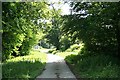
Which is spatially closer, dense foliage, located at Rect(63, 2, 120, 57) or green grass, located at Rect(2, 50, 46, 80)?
green grass, located at Rect(2, 50, 46, 80)

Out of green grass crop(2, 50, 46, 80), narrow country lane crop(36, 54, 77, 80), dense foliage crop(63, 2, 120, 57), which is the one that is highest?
dense foliage crop(63, 2, 120, 57)

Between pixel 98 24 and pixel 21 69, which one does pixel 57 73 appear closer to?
pixel 21 69

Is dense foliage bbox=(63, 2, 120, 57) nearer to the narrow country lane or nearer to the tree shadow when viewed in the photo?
the narrow country lane

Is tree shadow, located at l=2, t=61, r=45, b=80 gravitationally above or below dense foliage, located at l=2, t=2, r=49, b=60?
below

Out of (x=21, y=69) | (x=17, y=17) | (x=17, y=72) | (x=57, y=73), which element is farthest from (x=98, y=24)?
(x=17, y=72)

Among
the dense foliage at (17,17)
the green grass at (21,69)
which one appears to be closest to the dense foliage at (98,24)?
the dense foliage at (17,17)

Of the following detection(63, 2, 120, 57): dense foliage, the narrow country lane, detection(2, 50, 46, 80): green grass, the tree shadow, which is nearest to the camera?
the tree shadow

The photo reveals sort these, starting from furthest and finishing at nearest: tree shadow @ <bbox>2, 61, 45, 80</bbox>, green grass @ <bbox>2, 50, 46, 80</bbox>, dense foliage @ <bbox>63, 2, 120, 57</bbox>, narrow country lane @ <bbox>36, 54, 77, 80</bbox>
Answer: dense foliage @ <bbox>63, 2, 120, 57</bbox> → narrow country lane @ <bbox>36, 54, 77, 80</bbox> → green grass @ <bbox>2, 50, 46, 80</bbox> → tree shadow @ <bbox>2, 61, 45, 80</bbox>

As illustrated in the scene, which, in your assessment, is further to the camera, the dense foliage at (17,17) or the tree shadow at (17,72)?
the dense foliage at (17,17)

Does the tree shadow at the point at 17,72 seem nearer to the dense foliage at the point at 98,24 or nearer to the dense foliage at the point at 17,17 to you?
the dense foliage at the point at 17,17

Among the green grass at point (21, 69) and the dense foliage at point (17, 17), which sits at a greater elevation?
the dense foliage at point (17, 17)

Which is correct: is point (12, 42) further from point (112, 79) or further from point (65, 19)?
point (112, 79)

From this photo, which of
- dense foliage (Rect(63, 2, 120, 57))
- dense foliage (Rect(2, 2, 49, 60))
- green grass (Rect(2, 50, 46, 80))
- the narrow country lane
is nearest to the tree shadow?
green grass (Rect(2, 50, 46, 80))

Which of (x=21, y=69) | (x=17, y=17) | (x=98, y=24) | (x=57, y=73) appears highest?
(x=17, y=17)
